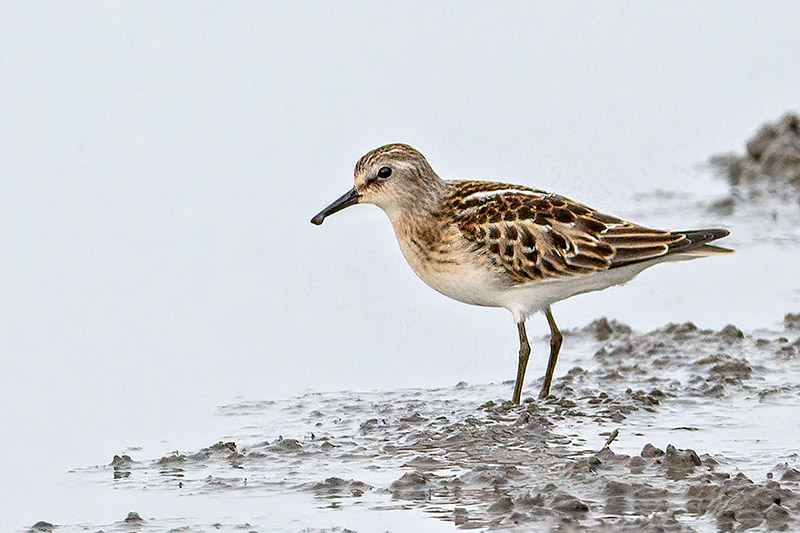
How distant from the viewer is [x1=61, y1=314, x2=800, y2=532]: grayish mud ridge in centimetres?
552

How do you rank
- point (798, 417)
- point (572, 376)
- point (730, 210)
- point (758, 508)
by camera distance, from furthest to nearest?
point (730, 210), point (572, 376), point (798, 417), point (758, 508)

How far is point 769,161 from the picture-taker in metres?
12.2

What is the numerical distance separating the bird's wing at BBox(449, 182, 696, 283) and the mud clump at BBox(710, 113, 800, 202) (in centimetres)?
432

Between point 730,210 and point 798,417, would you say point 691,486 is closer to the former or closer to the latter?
point 798,417

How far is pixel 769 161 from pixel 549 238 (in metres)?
5.14

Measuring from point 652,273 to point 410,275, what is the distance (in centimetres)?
184

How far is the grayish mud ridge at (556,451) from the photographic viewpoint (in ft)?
18.1

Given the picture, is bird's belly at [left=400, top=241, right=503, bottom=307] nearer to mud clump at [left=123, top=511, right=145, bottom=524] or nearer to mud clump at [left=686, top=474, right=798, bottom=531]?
mud clump at [left=686, top=474, right=798, bottom=531]

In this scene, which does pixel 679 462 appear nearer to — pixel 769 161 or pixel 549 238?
pixel 549 238

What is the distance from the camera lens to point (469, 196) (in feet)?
26.6

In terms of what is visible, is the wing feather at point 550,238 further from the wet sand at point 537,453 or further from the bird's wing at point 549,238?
the wet sand at point 537,453

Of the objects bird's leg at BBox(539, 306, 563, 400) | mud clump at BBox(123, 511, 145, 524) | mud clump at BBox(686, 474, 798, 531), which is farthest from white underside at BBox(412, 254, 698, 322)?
mud clump at BBox(123, 511, 145, 524)

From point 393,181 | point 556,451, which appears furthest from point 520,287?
point 556,451

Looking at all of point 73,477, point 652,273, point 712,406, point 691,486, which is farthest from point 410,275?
point 691,486
